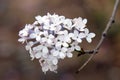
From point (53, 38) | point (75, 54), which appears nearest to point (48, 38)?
point (53, 38)

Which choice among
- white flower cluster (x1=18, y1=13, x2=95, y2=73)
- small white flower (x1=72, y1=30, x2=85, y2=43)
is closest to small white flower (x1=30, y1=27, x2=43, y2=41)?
white flower cluster (x1=18, y1=13, x2=95, y2=73)

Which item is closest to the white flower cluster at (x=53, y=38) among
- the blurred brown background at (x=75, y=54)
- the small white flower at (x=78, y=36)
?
the small white flower at (x=78, y=36)

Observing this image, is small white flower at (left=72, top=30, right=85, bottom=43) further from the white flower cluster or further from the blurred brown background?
the blurred brown background

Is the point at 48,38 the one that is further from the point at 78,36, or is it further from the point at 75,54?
the point at 75,54

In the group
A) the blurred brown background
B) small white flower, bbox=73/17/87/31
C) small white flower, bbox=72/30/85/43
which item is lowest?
small white flower, bbox=72/30/85/43

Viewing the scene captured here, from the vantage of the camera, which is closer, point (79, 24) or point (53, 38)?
point (53, 38)
